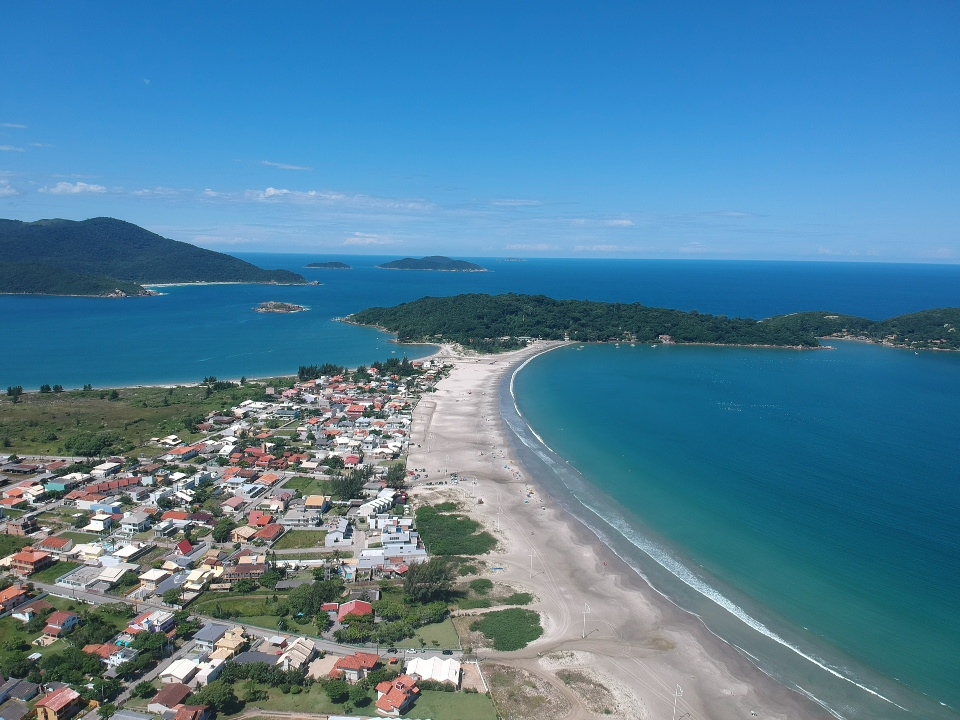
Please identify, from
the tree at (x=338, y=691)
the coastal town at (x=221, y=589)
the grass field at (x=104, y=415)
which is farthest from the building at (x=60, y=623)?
the grass field at (x=104, y=415)

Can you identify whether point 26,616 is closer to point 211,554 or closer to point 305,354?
point 211,554

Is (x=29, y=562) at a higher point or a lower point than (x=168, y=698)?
higher

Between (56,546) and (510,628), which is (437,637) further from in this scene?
(56,546)

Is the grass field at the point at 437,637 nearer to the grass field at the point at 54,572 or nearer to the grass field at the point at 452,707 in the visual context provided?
the grass field at the point at 452,707

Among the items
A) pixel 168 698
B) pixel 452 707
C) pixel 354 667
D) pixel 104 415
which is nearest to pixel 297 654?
pixel 354 667

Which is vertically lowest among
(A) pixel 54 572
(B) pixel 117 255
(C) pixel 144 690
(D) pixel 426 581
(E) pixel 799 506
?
(A) pixel 54 572

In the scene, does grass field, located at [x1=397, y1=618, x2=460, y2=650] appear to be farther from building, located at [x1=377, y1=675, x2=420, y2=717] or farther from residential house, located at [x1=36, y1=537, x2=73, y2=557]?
residential house, located at [x1=36, y1=537, x2=73, y2=557]

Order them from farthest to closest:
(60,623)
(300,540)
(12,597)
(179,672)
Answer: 1. (300,540)
2. (12,597)
3. (60,623)
4. (179,672)
